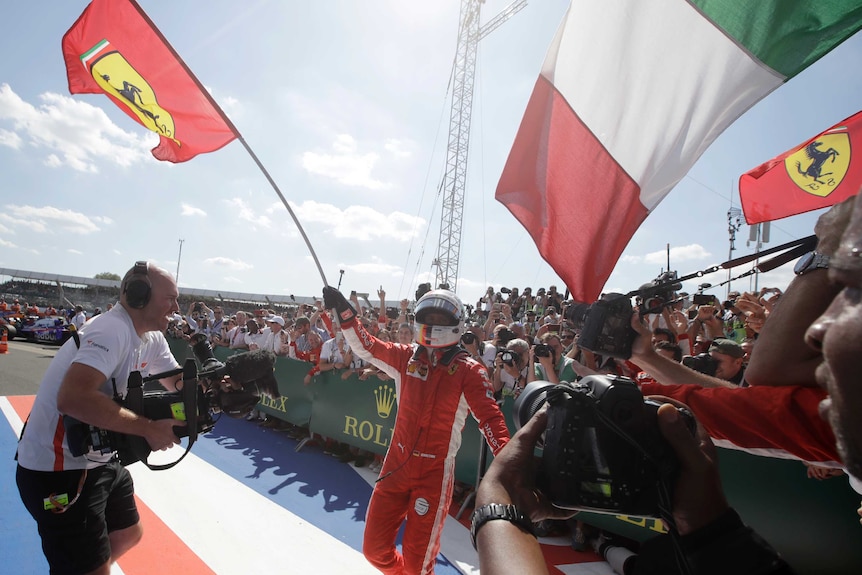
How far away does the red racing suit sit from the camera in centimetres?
278

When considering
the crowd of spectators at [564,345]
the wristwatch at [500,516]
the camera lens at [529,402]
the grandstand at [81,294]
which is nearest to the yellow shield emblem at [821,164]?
the crowd of spectators at [564,345]

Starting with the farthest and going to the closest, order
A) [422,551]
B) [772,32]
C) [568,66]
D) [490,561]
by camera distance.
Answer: [422,551], [568,66], [772,32], [490,561]

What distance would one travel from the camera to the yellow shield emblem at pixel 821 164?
12.8ft

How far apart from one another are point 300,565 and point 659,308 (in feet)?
11.0

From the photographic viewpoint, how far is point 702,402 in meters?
1.37

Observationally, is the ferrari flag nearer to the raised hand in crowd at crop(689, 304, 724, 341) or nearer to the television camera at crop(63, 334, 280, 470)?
the television camera at crop(63, 334, 280, 470)

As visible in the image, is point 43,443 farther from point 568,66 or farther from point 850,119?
point 850,119

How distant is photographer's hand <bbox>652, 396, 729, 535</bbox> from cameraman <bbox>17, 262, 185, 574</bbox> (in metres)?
2.06

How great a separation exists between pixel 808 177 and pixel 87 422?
5909mm

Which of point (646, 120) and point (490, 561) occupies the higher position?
point (646, 120)

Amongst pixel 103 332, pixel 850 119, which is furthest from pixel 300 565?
pixel 850 119

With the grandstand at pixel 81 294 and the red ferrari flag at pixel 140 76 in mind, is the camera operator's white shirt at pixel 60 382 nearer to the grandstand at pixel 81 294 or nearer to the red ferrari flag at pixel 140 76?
the red ferrari flag at pixel 140 76

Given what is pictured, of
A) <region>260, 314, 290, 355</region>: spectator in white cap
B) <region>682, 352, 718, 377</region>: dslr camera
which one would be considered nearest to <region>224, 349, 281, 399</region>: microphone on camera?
<region>682, 352, 718, 377</region>: dslr camera

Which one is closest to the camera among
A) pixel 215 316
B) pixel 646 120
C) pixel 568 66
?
pixel 646 120
